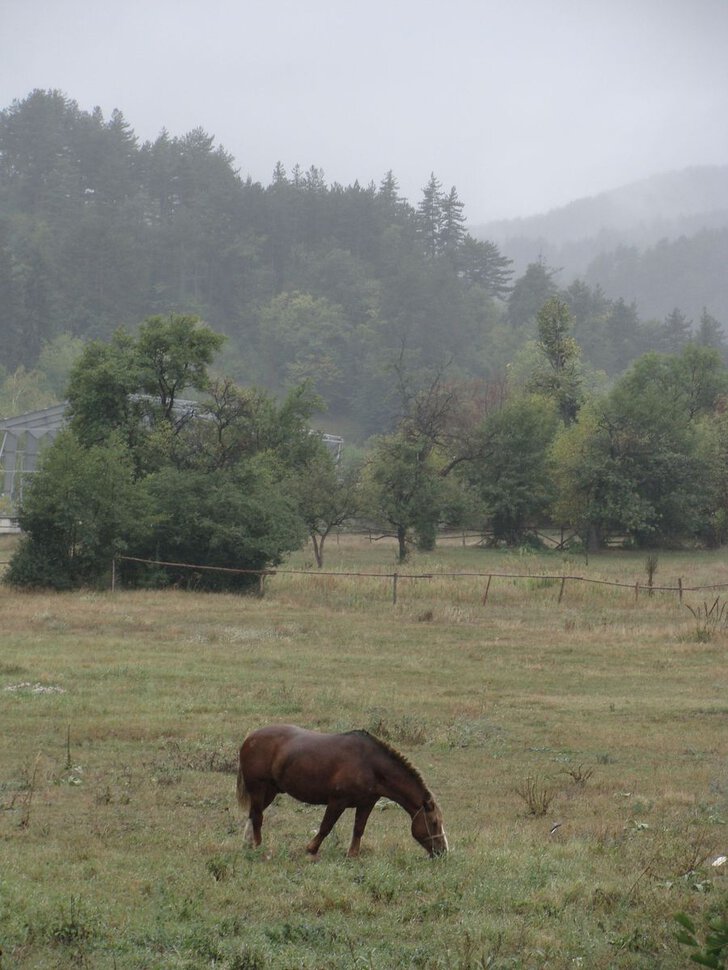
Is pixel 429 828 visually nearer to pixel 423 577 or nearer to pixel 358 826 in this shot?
pixel 358 826

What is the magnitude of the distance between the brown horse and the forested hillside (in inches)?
3972

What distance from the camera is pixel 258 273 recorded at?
132 meters

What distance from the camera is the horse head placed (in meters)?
9.17

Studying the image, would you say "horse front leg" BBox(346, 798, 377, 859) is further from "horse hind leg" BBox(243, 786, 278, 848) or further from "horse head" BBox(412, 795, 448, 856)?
"horse hind leg" BBox(243, 786, 278, 848)

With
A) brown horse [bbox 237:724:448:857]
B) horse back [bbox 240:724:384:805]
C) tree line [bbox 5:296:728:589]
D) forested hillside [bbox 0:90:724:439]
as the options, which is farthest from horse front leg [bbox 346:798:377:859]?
forested hillside [bbox 0:90:724:439]

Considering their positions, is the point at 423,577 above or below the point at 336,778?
above

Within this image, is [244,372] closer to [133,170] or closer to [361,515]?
[133,170]

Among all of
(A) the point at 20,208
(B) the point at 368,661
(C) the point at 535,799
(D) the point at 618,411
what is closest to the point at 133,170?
(A) the point at 20,208

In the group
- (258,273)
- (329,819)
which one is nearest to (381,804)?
(329,819)

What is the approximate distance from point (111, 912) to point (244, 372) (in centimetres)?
12079

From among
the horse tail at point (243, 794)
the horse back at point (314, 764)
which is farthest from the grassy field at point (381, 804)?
the horse back at point (314, 764)

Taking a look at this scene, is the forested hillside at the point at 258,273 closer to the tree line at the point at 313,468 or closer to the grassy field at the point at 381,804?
the tree line at the point at 313,468

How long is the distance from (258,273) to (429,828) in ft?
417

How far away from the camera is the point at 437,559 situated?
5588 cm
